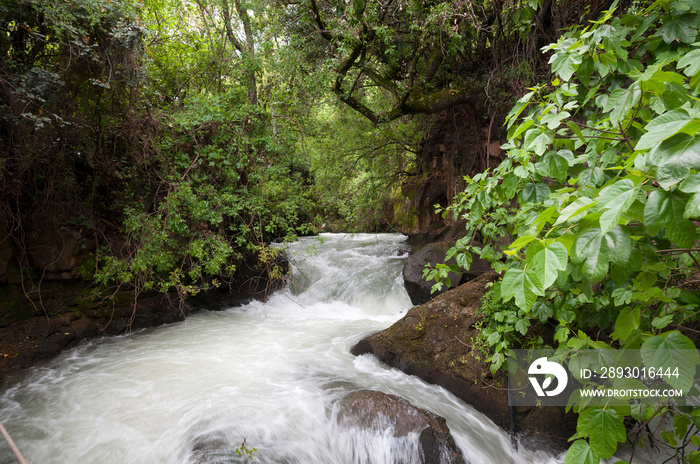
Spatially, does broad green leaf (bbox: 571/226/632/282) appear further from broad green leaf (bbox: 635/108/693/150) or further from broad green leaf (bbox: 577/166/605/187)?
broad green leaf (bbox: 577/166/605/187)

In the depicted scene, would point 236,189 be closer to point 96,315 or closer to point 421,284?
point 96,315

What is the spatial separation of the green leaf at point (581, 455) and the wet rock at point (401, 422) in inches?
62.6

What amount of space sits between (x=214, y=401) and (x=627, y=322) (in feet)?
11.7

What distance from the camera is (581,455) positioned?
1371mm

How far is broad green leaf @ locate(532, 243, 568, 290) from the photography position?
1080mm

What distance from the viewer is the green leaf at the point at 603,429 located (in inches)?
53.5

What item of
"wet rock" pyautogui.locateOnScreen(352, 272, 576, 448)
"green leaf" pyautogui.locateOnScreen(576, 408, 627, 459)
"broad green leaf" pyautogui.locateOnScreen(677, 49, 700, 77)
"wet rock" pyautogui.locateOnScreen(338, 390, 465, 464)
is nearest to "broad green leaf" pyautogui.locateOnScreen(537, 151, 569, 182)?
"broad green leaf" pyautogui.locateOnScreen(677, 49, 700, 77)

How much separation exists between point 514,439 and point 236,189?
5.37 metres

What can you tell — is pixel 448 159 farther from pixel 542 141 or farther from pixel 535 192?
pixel 542 141

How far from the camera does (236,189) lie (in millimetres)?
5973

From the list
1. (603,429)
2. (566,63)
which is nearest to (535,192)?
(566,63)

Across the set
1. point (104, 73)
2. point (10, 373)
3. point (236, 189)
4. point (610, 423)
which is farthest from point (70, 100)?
point (610, 423)

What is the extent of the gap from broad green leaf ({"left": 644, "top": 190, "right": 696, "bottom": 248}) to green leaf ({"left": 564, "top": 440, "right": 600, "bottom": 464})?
936mm

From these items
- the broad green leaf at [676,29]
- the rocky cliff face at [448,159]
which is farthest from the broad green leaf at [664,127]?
the rocky cliff face at [448,159]
